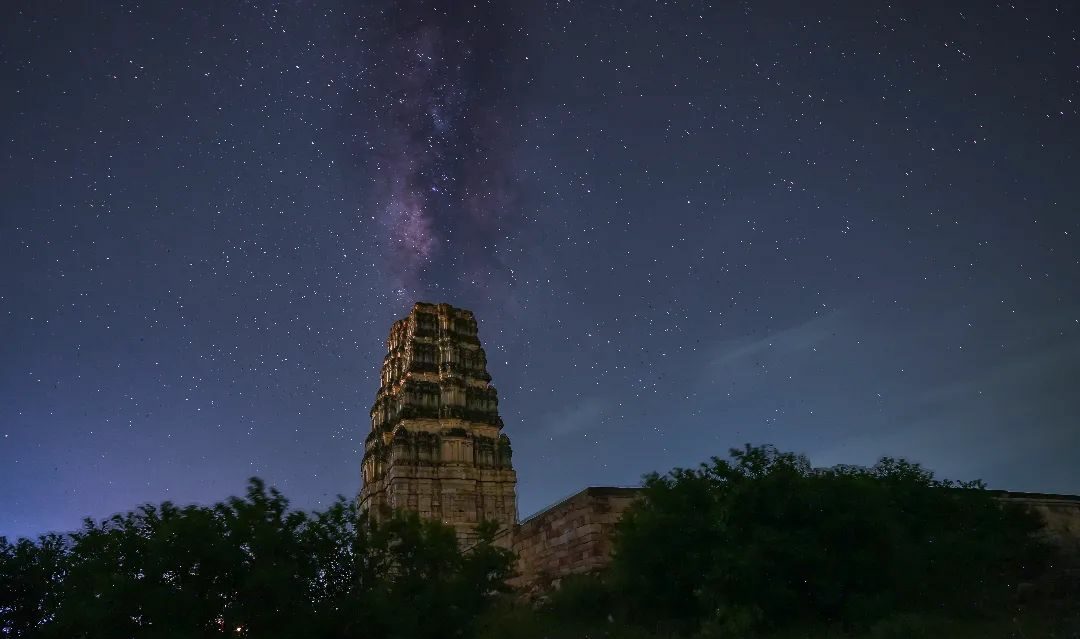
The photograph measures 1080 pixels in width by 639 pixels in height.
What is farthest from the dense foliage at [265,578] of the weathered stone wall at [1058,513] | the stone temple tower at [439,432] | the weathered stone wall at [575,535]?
the stone temple tower at [439,432]

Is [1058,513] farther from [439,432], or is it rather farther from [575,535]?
[439,432]

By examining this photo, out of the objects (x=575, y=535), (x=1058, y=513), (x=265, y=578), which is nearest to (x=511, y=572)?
(x=575, y=535)

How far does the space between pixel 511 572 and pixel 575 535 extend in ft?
19.6

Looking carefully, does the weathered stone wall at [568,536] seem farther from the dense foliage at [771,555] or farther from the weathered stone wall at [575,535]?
the dense foliage at [771,555]

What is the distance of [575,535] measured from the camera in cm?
2670

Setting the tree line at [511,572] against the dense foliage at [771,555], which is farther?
the dense foliage at [771,555]

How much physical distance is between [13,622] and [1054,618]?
95.7 feet

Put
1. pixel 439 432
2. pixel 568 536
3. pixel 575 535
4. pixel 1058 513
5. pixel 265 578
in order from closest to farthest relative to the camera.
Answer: pixel 265 578, pixel 575 535, pixel 568 536, pixel 1058 513, pixel 439 432

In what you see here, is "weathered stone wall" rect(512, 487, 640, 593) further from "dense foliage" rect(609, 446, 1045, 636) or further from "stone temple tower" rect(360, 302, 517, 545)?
"stone temple tower" rect(360, 302, 517, 545)

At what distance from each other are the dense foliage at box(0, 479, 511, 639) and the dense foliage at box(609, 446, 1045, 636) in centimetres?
485

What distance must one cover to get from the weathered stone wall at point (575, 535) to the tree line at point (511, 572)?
1.51 metres

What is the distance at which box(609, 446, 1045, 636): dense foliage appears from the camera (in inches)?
768

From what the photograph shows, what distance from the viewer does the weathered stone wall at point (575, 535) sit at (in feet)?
85.1

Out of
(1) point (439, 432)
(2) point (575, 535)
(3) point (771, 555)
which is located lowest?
(3) point (771, 555)
